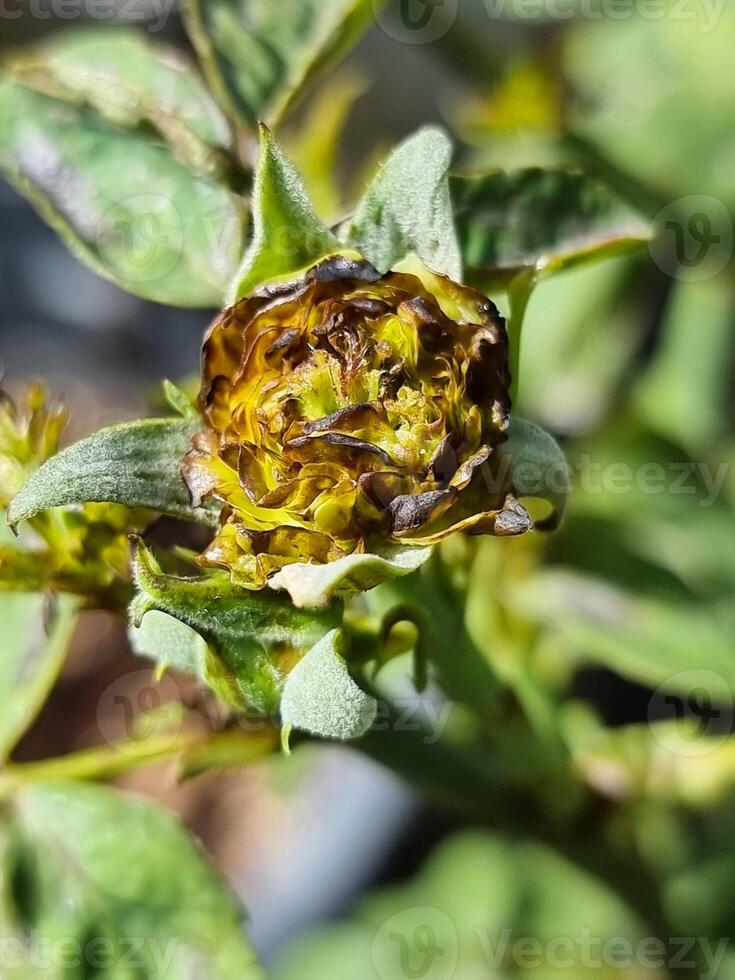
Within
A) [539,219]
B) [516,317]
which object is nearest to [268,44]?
[539,219]

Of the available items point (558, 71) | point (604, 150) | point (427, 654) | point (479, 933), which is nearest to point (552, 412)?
point (604, 150)

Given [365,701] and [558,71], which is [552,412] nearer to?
[558,71]

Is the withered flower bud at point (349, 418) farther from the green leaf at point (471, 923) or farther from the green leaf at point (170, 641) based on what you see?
the green leaf at point (471, 923)

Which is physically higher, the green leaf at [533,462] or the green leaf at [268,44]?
the green leaf at [268,44]

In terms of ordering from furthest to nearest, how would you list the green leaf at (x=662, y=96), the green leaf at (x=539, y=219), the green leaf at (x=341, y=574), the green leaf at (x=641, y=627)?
the green leaf at (x=662, y=96), the green leaf at (x=641, y=627), the green leaf at (x=539, y=219), the green leaf at (x=341, y=574)

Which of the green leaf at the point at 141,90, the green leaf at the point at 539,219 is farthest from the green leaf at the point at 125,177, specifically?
the green leaf at the point at 539,219

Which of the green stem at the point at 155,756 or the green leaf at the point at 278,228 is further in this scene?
the green stem at the point at 155,756
